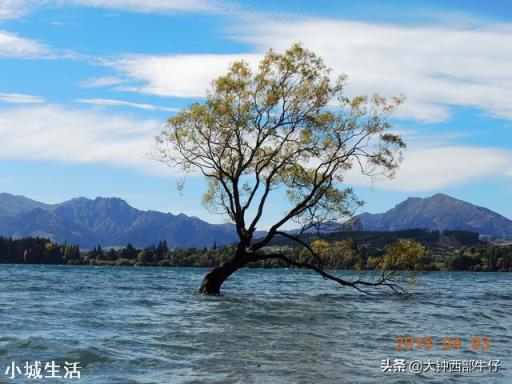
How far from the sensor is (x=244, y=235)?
4747 cm

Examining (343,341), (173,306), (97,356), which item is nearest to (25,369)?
(97,356)

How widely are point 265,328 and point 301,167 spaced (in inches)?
887
